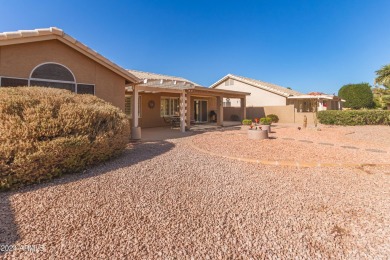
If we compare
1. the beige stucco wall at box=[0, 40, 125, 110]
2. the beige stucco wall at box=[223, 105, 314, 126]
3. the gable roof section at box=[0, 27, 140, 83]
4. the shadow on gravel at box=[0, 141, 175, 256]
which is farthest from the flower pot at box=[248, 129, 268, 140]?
the beige stucco wall at box=[223, 105, 314, 126]

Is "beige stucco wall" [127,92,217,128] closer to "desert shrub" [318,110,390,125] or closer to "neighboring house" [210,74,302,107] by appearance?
"neighboring house" [210,74,302,107]

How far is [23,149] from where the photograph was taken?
4.39 meters

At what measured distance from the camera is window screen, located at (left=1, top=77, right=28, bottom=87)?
294 inches

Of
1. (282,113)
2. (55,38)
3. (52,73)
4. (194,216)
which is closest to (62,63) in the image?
(52,73)

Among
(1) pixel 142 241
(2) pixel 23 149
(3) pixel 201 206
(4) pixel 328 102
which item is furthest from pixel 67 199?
(4) pixel 328 102

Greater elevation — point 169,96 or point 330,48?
point 330,48

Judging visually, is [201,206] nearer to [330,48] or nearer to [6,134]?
[6,134]

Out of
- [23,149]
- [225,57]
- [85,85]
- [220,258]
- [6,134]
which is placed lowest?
[220,258]

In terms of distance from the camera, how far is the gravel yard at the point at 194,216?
9.47ft

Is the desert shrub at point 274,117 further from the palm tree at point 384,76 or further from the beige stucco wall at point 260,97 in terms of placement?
the palm tree at point 384,76

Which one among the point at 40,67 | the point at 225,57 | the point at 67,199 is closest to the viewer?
the point at 67,199

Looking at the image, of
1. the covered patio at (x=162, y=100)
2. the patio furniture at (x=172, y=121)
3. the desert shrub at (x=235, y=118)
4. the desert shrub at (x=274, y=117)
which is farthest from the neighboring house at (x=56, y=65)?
the desert shrub at (x=274, y=117)

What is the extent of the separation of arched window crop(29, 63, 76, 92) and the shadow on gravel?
4.27 metres

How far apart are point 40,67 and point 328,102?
123 feet
